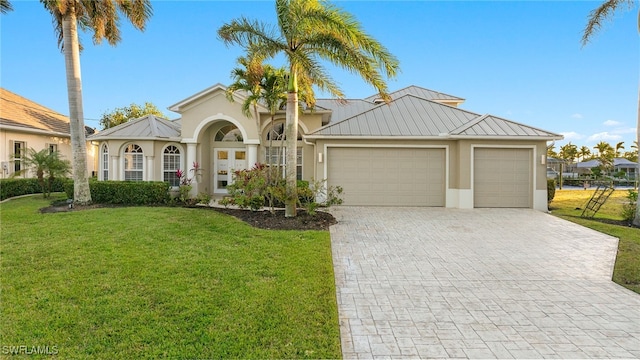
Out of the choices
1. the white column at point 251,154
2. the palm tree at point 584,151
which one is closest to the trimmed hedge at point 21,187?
the white column at point 251,154

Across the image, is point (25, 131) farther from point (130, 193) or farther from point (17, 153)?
point (130, 193)

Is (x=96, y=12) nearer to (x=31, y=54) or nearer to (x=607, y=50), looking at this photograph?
(x=31, y=54)

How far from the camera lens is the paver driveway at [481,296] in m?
3.52

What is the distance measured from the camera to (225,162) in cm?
1709

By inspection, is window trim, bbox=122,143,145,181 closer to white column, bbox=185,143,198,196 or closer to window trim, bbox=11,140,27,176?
white column, bbox=185,143,198,196

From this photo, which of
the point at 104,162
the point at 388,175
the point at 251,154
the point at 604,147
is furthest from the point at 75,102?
the point at 604,147

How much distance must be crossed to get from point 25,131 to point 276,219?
17.3 meters

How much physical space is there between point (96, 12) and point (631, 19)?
1931 cm

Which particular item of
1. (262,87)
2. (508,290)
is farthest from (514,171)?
(262,87)

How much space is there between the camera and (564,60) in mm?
14008

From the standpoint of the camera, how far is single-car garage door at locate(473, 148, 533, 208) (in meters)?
13.0

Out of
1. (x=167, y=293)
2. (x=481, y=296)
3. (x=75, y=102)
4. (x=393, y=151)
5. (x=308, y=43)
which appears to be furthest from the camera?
(x=393, y=151)

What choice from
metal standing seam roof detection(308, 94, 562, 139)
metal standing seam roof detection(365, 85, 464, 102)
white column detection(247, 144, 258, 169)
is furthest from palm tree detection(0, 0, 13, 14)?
metal standing seam roof detection(365, 85, 464, 102)

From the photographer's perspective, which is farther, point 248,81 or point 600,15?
point 248,81
